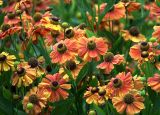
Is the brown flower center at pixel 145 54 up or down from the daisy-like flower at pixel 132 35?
up

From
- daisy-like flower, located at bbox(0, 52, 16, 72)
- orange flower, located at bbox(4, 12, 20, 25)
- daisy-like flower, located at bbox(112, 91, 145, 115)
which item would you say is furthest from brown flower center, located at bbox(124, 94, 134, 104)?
orange flower, located at bbox(4, 12, 20, 25)

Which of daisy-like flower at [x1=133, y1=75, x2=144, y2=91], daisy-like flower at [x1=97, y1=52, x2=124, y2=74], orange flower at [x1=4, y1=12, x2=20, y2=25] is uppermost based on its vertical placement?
orange flower at [x1=4, y1=12, x2=20, y2=25]

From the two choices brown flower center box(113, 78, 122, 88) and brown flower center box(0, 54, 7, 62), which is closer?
brown flower center box(113, 78, 122, 88)

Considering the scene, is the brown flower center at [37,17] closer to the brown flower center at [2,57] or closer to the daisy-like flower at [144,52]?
the brown flower center at [2,57]

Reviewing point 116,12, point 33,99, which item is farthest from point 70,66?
point 116,12

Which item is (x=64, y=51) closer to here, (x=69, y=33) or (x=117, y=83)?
(x=69, y=33)

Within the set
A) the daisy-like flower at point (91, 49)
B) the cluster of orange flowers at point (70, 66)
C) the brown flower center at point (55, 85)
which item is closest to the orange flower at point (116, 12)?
the cluster of orange flowers at point (70, 66)

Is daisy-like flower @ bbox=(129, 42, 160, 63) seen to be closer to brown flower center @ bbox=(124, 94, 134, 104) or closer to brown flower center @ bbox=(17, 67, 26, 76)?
brown flower center @ bbox=(124, 94, 134, 104)
